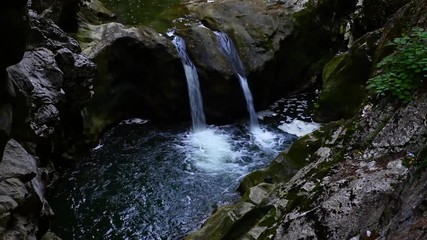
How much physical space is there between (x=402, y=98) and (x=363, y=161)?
85cm

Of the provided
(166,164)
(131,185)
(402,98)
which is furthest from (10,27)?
(166,164)

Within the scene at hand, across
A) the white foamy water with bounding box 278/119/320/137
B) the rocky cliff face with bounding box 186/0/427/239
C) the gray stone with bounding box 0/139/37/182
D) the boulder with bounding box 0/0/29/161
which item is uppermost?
the boulder with bounding box 0/0/29/161

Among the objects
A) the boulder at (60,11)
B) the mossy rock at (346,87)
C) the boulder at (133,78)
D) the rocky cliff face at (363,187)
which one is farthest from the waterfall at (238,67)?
the rocky cliff face at (363,187)

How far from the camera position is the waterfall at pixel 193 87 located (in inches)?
558

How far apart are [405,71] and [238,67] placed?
971cm

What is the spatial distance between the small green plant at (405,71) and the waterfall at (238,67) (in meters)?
9.09

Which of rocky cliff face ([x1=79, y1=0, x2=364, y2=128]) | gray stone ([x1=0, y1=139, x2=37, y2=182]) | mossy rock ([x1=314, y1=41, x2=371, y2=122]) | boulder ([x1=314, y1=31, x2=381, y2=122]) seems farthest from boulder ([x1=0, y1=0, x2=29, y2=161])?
rocky cliff face ([x1=79, y1=0, x2=364, y2=128])

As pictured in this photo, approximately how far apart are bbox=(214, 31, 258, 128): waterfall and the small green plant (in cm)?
909

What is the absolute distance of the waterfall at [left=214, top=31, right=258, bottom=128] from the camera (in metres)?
14.7

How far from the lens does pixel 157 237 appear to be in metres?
8.94

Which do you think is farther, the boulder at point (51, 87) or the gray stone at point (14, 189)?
the boulder at point (51, 87)

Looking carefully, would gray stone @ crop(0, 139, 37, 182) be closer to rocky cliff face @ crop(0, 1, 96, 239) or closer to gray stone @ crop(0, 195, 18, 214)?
rocky cliff face @ crop(0, 1, 96, 239)

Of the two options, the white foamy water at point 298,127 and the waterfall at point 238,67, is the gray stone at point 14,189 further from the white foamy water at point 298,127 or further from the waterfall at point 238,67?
the waterfall at point 238,67

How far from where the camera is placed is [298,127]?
13961mm
